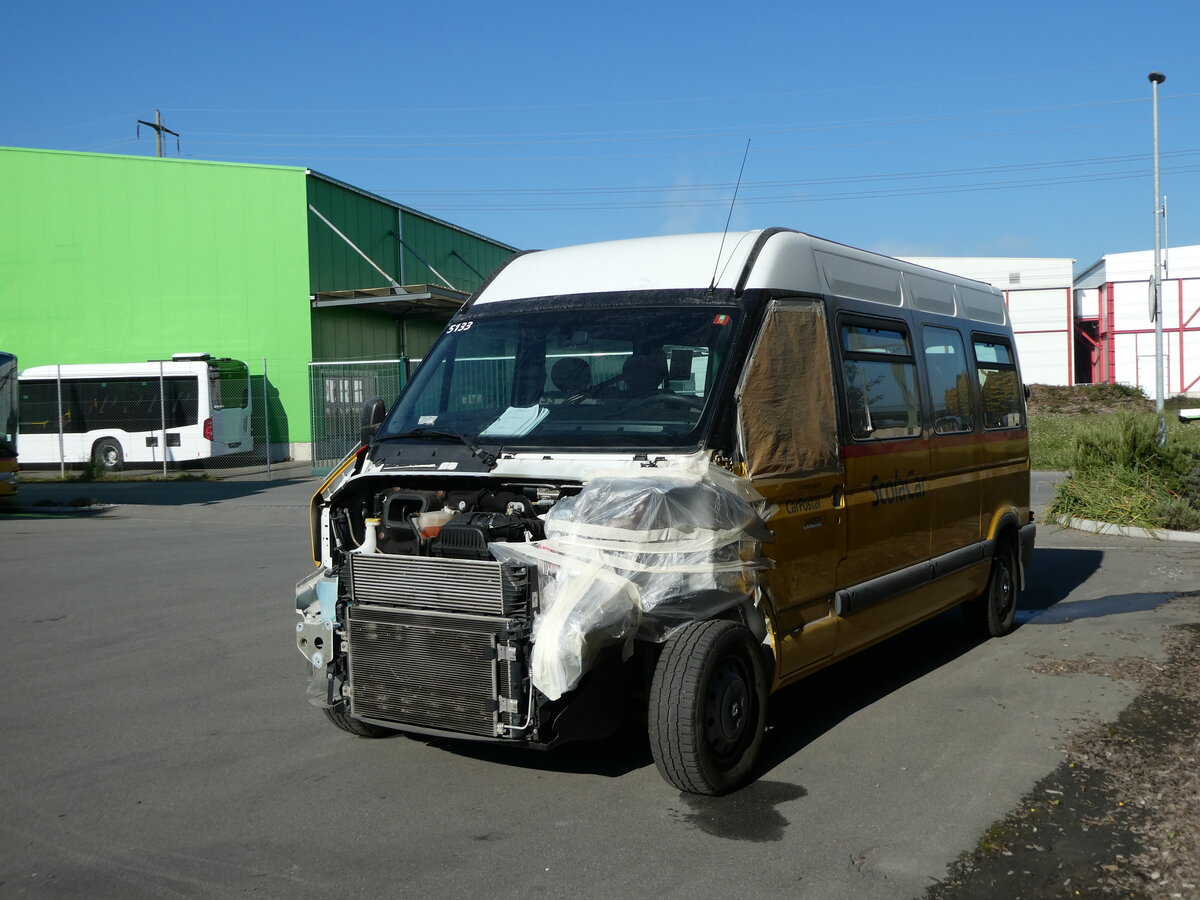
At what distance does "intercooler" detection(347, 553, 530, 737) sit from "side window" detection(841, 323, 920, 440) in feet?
7.87

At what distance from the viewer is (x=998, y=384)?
846cm

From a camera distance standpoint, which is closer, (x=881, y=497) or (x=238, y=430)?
(x=881, y=497)

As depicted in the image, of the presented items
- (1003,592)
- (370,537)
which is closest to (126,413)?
(1003,592)

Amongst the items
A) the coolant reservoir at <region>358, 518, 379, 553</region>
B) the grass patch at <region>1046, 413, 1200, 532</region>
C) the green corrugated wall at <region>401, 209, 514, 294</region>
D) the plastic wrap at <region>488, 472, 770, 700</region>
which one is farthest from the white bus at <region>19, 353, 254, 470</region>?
the plastic wrap at <region>488, 472, 770, 700</region>

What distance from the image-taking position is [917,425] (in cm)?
679

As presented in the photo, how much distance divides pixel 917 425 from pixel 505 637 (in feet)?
11.2

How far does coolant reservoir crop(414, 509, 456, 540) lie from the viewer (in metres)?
5.05

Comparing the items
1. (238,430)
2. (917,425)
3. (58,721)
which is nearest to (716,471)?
(917,425)

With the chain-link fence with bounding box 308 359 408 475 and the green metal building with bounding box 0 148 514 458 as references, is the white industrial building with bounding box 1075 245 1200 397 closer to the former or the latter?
the green metal building with bounding box 0 148 514 458

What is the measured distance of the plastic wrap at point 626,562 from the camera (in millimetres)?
4289

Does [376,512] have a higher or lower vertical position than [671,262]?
lower

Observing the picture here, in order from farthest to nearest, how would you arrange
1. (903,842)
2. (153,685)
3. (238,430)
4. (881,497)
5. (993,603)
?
(238,430) < (993,603) < (153,685) < (881,497) < (903,842)

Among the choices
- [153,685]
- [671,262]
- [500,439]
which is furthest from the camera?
A: [153,685]

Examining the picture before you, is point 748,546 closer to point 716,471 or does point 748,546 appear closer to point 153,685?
point 716,471
